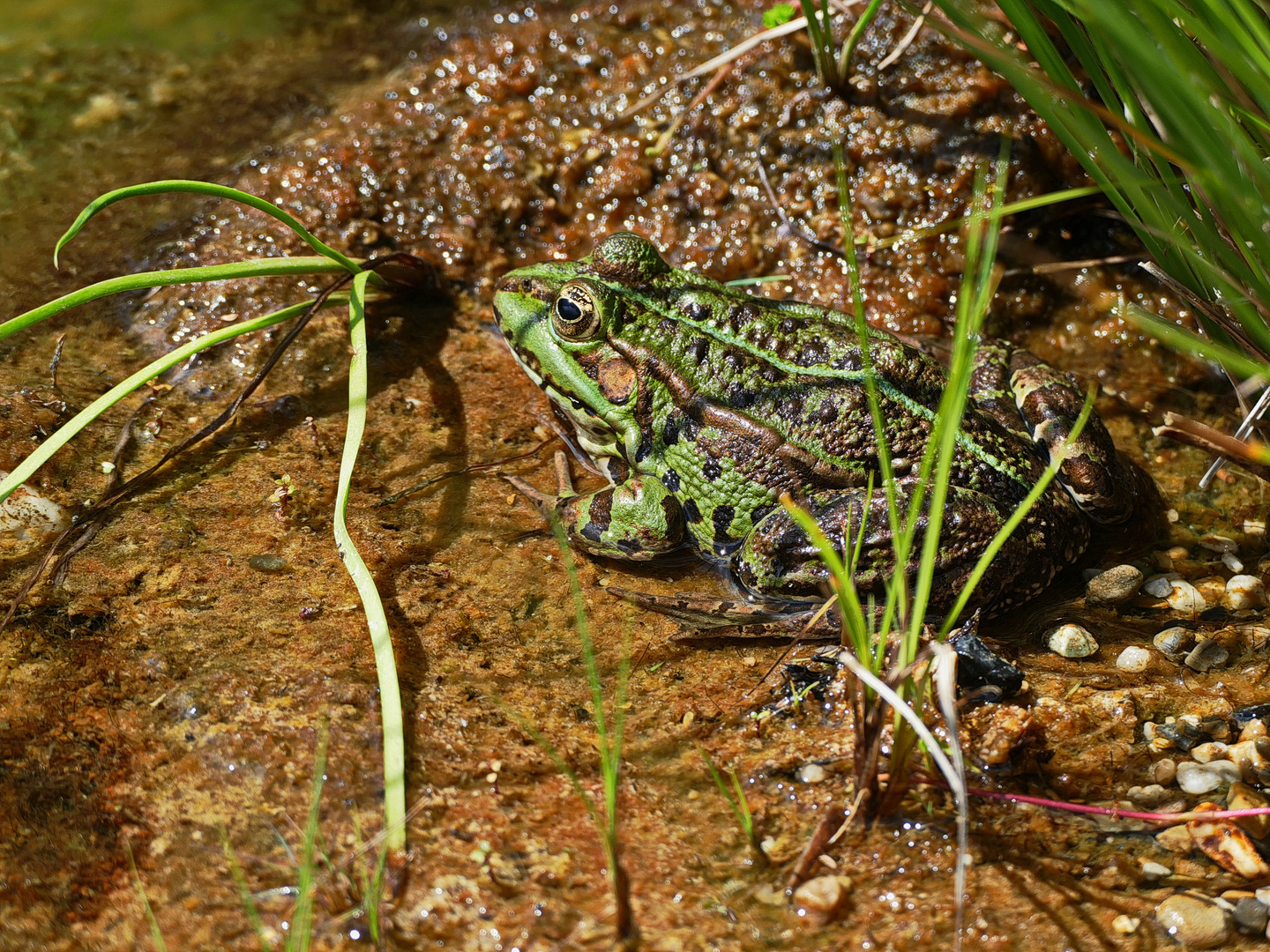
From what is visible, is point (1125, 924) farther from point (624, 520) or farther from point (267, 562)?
point (267, 562)

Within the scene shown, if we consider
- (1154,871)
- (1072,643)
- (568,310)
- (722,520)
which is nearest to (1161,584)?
(1072,643)

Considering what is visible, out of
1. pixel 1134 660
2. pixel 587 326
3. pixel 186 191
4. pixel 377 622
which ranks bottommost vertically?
pixel 1134 660

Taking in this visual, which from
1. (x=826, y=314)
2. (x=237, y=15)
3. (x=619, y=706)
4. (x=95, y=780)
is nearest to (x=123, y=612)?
(x=95, y=780)

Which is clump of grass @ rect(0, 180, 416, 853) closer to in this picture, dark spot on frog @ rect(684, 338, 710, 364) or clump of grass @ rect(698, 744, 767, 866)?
clump of grass @ rect(698, 744, 767, 866)

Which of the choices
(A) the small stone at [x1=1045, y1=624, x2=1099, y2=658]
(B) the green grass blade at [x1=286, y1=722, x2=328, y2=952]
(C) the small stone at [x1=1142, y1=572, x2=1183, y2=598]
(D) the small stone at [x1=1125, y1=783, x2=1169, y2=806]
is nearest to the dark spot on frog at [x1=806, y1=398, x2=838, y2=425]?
(A) the small stone at [x1=1045, y1=624, x2=1099, y2=658]

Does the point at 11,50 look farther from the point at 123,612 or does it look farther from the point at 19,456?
the point at 123,612

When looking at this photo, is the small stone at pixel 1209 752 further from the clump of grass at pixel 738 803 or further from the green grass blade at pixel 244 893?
the green grass blade at pixel 244 893
